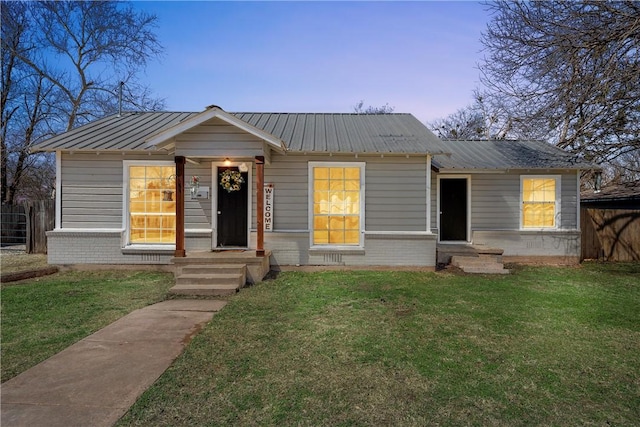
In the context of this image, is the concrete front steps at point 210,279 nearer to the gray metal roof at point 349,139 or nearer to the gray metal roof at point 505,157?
the gray metal roof at point 349,139

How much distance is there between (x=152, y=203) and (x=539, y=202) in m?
10.9

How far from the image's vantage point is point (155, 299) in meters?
6.06

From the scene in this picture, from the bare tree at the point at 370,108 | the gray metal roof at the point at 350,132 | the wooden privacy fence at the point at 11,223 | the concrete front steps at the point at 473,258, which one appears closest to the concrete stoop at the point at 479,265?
the concrete front steps at the point at 473,258

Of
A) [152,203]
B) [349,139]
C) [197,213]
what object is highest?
[349,139]

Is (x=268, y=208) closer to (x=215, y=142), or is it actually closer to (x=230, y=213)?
(x=230, y=213)

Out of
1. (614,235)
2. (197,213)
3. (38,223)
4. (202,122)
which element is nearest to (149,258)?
(197,213)

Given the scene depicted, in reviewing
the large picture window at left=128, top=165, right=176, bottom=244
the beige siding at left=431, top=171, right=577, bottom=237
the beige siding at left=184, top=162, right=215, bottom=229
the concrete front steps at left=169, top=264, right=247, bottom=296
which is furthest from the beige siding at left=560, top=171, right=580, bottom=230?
the large picture window at left=128, top=165, right=176, bottom=244

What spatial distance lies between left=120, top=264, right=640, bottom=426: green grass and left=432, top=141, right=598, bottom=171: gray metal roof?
465 cm

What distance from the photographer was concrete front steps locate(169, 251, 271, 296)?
638cm

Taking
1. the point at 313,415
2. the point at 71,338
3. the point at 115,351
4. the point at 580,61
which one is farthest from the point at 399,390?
the point at 580,61

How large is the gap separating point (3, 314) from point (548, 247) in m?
12.5

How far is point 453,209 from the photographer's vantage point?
34.2 feet

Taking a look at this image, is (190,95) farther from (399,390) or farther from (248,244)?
(399,390)

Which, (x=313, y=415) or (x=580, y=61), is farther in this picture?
(x=580, y=61)
